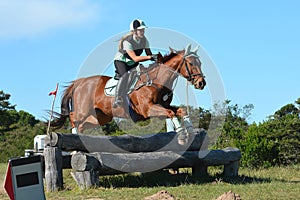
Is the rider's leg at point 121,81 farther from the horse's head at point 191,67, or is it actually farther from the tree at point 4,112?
the tree at point 4,112

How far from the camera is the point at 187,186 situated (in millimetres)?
9688

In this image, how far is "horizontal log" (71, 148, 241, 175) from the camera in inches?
372

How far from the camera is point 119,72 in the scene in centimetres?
1117

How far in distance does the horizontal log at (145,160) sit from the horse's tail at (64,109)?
3.72 meters

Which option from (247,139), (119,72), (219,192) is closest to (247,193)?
(219,192)

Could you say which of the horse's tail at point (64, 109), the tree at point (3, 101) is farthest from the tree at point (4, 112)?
the horse's tail at point (64, 109)

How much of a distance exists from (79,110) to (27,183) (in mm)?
7422

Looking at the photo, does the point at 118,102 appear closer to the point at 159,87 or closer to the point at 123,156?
the point at 159,87

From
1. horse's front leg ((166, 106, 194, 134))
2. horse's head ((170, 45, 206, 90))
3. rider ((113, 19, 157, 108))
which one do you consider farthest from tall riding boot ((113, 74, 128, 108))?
horse's front leg ((166, 106, 194, 134))

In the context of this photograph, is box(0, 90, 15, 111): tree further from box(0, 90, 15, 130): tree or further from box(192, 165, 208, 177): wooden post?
box(192, 165, 208, 177): wooden post

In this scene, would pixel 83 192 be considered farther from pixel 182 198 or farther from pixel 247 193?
pixel 247 193

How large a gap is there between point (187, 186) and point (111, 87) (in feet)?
9.93

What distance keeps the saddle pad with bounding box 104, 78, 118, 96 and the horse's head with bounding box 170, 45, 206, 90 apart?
1690mm

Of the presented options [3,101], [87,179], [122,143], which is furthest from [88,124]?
[3,101]
